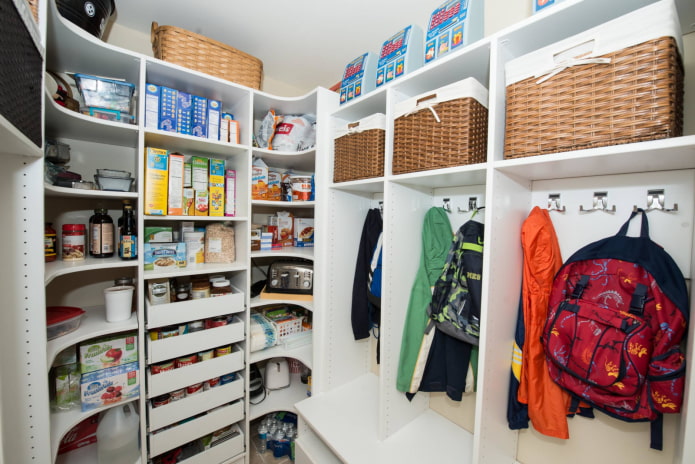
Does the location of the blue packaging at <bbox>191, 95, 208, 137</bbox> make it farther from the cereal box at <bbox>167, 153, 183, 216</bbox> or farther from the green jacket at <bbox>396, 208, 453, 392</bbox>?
the green jacket at <bbox>396, 208, 453, 392</bbox>

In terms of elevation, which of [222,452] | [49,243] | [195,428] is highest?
[49,243]

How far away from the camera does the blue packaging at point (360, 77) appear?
147cm

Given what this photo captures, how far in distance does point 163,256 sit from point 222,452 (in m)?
1.20

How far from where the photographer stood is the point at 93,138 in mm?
1486

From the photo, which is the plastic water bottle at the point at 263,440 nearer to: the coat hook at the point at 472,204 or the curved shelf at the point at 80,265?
the curved shelf at the point at 80,265

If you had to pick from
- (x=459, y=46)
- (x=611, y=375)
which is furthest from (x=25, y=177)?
(x=611, y=375)

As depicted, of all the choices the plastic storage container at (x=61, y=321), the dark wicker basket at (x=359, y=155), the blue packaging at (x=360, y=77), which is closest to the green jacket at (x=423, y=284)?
the dark wicker basket at (x=359, y=155)

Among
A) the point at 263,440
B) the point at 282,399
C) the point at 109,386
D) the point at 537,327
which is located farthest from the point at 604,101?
the point at 263,440

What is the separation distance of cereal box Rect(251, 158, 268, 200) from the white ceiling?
2.58 feet

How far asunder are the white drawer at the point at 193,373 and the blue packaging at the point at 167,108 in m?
1.26

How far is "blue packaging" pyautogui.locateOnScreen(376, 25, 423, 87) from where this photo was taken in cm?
128

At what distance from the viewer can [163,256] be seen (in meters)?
1.49

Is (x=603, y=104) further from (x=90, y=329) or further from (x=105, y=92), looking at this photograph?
(x=90, y=329)

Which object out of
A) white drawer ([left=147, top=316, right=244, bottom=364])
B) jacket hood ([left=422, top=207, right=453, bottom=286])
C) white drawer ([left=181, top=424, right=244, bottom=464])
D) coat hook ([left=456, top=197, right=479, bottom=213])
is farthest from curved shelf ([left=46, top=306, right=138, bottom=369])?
coat hook ([left=456, top=197, right=479, bottom=213])
